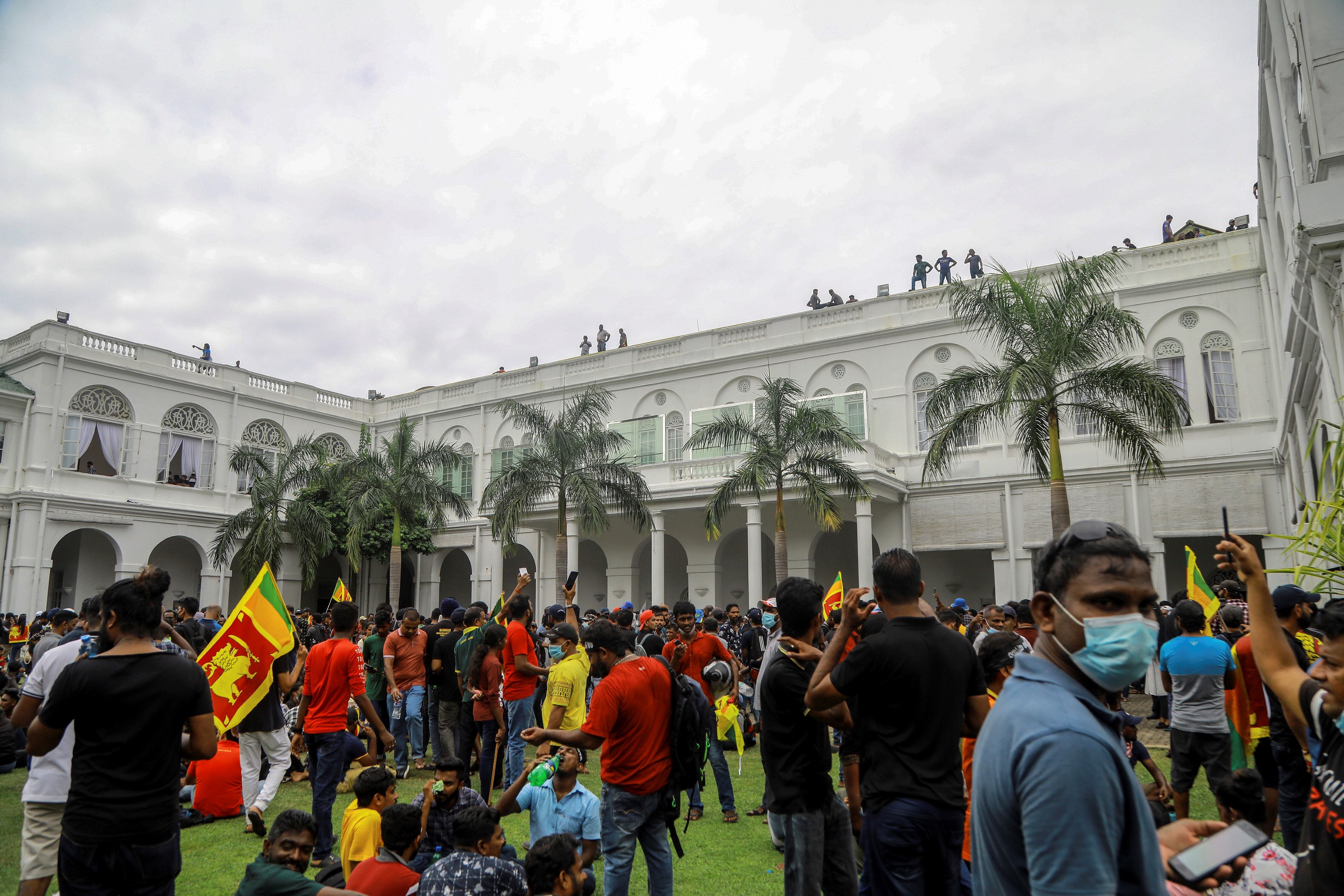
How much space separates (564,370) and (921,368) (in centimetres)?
1250

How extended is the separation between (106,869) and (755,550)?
18.2m

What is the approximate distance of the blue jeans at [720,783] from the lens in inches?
295

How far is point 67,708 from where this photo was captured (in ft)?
11.0

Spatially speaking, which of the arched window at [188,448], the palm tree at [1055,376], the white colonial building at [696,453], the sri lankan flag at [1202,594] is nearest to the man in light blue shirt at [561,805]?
the sri lankan flag at [1202,594]

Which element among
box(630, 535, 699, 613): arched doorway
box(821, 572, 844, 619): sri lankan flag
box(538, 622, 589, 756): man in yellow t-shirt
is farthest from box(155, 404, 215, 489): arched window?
box(538, 622, 589, 756): man in yellow t-shirt

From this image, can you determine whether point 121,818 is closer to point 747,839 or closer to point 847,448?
point 747,839

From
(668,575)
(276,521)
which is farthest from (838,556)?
(276,521)

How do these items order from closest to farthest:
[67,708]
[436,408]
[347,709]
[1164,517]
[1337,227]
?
[67,708], [347,709], [1337,227], [1164,517], [436,408]

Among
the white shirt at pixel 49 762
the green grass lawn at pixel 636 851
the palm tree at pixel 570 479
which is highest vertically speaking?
the palm tree at pixel 570 479

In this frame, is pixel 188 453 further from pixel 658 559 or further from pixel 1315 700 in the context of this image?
pixel 1315 700

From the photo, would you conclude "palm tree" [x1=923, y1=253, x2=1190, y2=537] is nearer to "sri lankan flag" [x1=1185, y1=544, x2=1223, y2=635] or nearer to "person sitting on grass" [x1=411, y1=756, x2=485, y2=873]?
"sri lankan flag" [x1=1185, y1=544, x2=1223, y2=635]

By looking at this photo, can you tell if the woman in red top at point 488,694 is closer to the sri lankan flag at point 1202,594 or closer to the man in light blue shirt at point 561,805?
the man in light blue shirt at point 561,805

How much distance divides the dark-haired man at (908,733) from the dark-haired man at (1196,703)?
144 inches

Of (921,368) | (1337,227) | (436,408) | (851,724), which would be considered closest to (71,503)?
(436,408)
